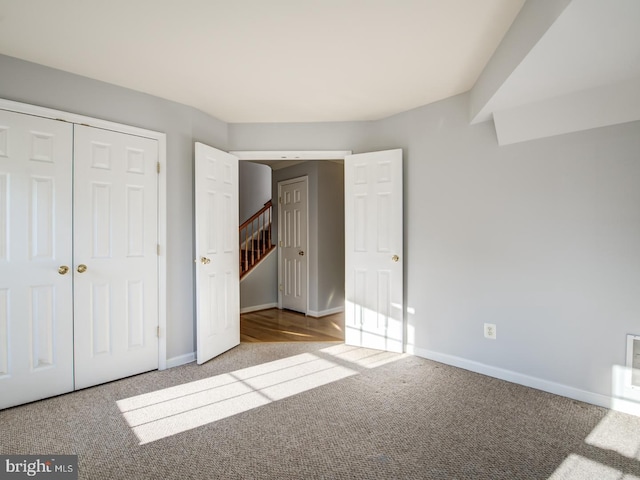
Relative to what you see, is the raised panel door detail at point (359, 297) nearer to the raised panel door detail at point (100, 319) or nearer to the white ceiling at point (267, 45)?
the white ceiling at point (267, 45)

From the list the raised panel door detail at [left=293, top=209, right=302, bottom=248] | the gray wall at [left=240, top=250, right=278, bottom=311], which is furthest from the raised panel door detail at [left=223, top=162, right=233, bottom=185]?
the gray wall at [left=240, top=250, right=278, bottom=311]

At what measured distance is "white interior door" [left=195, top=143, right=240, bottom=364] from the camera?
130 inches

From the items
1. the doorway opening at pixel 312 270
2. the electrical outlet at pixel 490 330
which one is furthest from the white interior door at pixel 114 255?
the electrical outlet at pixel 490 330

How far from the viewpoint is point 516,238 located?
287cm

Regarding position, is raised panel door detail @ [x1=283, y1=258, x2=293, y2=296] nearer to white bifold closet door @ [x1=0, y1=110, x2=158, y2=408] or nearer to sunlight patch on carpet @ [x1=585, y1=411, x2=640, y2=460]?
white bifold closet door @ [x1=0, y1=110, x2=158, y2=408]

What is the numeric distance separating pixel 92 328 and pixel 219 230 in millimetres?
1361

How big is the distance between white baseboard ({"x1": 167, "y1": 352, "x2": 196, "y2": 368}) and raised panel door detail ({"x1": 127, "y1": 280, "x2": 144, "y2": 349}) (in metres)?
0.32

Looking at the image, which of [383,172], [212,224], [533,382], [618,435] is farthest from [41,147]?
A: [618,435]

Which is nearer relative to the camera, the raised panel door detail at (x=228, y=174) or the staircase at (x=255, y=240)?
the raised panel door detail at (x=228, y=174)

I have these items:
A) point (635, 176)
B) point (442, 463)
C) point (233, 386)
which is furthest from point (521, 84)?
point (233, 386)

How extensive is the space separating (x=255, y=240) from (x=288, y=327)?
2.32m

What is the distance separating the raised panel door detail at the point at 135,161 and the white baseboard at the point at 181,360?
5.59 feet

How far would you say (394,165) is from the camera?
3566 millimetres

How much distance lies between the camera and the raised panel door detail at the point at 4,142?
7.88 ft
